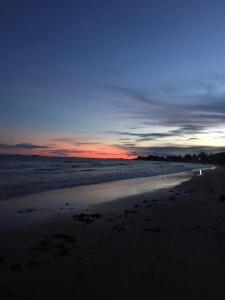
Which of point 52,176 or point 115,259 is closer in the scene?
point 115,259

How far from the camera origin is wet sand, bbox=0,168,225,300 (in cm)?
544

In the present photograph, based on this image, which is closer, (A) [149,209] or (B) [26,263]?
(B) [26,263]

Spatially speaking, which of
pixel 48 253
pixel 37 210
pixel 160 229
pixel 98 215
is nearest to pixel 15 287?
pixel 48 253

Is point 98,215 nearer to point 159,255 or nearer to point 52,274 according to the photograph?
point 159,255

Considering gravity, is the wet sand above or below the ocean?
below

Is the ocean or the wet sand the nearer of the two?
the wet sand

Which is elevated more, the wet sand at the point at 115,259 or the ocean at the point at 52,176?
the ocean at the point at 52,176

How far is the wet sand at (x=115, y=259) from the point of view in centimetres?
544

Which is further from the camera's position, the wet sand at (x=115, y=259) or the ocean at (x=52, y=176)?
the ocean at (x=52, y=176)

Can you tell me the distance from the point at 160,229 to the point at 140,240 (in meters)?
1.46

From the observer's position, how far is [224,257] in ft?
22.8

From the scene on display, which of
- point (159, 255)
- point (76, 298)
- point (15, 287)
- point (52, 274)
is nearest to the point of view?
point (76, 298)

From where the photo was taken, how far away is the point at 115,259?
693 centimetres

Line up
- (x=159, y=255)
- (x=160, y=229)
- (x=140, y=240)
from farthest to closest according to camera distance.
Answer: (x=160, y=229) < (x=140, y=240) < (x=159, y=255)
